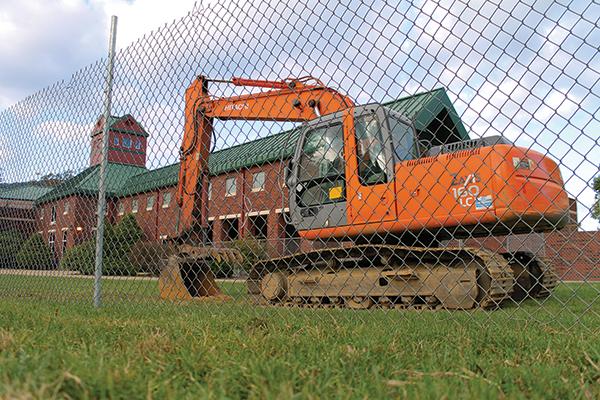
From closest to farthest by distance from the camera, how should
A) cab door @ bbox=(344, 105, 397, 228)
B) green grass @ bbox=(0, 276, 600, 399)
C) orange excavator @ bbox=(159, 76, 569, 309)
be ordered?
green grass @ bbox=(0, 276, 600, 399) < orange excavator @ bbox=(159, 76, 569, 309) < cab door @ bbox=(344, 105, 397, 228)

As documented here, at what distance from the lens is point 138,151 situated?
534 centimetres

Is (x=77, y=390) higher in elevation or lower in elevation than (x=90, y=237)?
lower

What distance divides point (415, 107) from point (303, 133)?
188cm

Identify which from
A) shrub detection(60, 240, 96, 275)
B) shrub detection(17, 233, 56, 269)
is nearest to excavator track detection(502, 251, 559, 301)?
shrub detection(60, 240, 96, 275)

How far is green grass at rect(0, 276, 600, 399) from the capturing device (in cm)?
137

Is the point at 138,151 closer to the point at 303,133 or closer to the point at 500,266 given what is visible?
the point at 303,133

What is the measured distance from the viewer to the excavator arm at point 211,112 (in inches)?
207

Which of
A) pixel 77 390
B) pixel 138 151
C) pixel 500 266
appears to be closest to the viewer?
pixel 77 390

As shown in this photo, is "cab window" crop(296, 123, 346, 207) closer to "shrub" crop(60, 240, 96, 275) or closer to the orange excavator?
the orange excavator

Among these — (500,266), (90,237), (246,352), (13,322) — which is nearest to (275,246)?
(90,237)

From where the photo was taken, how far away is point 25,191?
22.5 feet

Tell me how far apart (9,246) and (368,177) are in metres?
5.16

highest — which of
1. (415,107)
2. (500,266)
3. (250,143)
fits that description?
(415,107)

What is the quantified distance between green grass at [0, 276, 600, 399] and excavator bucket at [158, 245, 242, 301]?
3678mm
